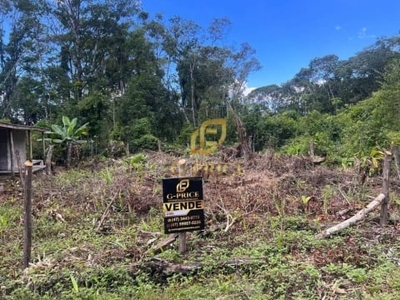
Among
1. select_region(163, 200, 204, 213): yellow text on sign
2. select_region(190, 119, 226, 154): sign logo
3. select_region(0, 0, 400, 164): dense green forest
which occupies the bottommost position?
select_region(163, 200, 204, 213): yellow text on sign

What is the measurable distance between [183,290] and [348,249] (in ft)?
6.53

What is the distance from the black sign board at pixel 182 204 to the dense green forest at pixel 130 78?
14.1m

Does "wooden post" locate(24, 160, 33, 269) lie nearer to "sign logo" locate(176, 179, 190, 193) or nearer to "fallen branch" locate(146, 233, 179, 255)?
"fallen branch" locate(146, 233, 179, 255)

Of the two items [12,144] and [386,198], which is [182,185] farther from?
[12,144]

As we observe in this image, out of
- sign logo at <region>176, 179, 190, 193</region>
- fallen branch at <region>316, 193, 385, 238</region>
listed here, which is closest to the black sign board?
sign logo at <region>176, 179, 190, 193</region>

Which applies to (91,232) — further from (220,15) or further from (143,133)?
(220,15)

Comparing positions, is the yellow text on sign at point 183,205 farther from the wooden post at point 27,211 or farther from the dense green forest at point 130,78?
the dense green forest at point 130,78

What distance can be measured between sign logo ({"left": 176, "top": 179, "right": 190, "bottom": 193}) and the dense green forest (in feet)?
46.2

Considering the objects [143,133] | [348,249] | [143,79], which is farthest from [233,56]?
[348,249]

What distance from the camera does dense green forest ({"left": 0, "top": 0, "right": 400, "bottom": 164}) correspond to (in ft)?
67.3

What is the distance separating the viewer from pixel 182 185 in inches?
168

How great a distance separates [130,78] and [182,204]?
2176 cm

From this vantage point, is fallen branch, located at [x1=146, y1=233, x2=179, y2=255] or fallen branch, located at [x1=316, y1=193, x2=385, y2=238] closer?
fallen branch, located at [x1=146, y1=233, x2=179, y2=255]

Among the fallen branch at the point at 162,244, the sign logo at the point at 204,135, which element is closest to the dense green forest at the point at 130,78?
the sign logo at the point at 204,135
